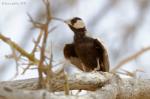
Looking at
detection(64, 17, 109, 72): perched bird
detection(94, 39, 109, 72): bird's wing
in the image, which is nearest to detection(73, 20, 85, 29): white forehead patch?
detection(64, 17, 109, 72): perched bird

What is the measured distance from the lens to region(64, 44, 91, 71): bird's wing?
2070 mm

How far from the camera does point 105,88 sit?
161 centimetres

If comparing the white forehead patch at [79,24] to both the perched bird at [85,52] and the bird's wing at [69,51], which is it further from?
the bird's wing at [69,51]

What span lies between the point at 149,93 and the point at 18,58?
3.01ft

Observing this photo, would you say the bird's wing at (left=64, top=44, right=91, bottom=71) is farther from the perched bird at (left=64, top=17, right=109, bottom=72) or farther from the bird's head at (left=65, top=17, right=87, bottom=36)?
the bird's head at (left=65, top=17, right=87, bottom=36)

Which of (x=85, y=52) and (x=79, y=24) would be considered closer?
(x=79, y=24)

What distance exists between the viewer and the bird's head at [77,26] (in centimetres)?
182

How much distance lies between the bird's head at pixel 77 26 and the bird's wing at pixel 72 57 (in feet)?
0.37

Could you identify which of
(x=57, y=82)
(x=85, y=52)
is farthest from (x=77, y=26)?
(x=57, y=82)

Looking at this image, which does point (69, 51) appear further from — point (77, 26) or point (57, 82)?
point (57, 82)

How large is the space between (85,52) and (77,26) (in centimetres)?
17

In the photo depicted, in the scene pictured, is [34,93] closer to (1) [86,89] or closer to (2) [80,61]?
(1) [86,89]

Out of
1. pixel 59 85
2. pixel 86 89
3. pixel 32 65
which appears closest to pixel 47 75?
pixel 32 65

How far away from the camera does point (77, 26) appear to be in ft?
6.33
